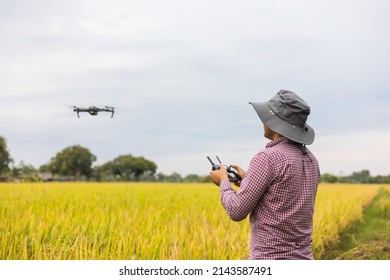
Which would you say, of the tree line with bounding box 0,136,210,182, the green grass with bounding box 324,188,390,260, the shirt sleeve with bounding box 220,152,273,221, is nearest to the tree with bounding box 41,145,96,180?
the tree line with bounding box 0,136,210,182

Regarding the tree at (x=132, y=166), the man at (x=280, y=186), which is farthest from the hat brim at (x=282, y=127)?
the tree at (x=132, y=166)

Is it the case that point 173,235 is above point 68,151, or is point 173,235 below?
below

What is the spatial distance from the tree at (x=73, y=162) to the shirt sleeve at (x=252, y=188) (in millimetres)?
40379

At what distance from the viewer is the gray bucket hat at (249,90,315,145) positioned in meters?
2.28

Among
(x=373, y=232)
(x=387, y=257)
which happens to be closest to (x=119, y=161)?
(x=373, y=232)

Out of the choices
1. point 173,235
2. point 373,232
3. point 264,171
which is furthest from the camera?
point 373,232

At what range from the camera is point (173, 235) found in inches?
172

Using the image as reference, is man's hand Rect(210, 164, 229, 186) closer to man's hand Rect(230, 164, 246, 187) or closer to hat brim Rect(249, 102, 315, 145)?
man's hand Rect(230, 164, 246, 187)

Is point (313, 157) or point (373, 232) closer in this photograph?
point (313, 157)

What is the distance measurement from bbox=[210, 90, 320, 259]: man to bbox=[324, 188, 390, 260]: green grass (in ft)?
11.1

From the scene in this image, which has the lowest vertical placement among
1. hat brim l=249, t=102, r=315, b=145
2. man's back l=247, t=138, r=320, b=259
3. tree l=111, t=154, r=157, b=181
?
man's back l=247, t=138, r=320, b=259
